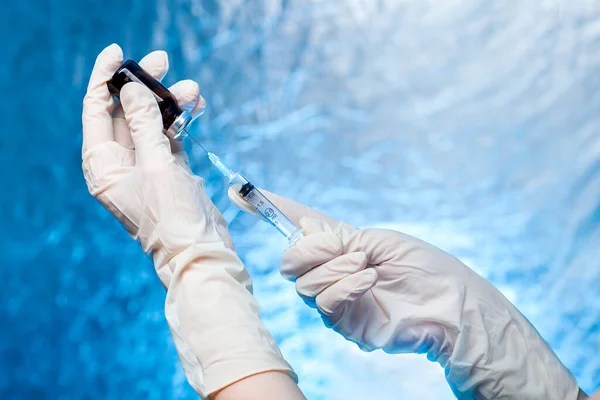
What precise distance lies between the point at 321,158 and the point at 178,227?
2.02 ft

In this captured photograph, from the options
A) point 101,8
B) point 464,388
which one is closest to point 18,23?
point 101,8

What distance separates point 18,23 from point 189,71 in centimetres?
34

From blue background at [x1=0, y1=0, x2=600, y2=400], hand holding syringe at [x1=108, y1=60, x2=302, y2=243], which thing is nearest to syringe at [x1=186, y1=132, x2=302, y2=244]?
hand holding syringe at [x1=108, y1=60, x2=302, y2=243]

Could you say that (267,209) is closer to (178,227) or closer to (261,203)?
(261,203)

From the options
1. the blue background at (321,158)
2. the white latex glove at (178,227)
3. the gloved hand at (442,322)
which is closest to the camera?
the white latex glove at (178,227)

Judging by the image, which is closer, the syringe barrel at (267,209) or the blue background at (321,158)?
the syringe barrel at (267,209)

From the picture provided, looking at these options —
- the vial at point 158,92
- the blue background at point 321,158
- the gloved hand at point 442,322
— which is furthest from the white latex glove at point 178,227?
the blue background at point 321,158

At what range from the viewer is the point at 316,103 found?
5.04 ft

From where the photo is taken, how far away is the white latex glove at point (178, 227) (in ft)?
2.78

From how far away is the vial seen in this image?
1073 mm

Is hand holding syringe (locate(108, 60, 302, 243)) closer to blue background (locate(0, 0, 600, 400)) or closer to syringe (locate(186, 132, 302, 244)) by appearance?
syringe (locate(186, 132, 302, 244))

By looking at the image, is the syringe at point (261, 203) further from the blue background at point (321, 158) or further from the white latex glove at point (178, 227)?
the blue background at point (321, 158)

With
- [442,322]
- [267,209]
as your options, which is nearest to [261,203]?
[267,209]

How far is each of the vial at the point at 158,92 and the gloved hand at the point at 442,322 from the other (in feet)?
0.47
